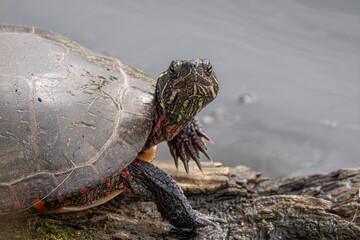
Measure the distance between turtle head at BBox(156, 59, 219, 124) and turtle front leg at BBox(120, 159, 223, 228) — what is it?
444 millimetres

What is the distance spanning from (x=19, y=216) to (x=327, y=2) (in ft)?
17.4

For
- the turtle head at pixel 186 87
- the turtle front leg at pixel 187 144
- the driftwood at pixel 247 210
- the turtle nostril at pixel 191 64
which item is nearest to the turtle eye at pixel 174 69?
the turtle head at pixel 186 87

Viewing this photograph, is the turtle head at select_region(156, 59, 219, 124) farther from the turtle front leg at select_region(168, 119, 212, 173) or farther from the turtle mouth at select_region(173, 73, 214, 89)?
the turtle front leg at select_region(168, 119, 212, 173)

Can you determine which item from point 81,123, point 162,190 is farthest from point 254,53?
point 81,123

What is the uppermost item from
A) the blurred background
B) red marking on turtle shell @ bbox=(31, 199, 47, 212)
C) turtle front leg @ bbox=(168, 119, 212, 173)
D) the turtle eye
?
the blurred background

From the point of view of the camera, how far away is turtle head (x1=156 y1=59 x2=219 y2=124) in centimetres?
260

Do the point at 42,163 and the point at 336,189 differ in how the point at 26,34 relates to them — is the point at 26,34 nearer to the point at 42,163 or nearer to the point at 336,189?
the point at 42,163

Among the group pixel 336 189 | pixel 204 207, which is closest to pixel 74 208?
pixel 204 207

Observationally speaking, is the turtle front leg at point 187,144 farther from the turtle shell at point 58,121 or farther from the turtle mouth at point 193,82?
the turtle mouth at point 193,82

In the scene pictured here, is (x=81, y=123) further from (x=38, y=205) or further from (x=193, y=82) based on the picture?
(x=193, y=82)

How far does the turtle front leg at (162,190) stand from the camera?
2.84m

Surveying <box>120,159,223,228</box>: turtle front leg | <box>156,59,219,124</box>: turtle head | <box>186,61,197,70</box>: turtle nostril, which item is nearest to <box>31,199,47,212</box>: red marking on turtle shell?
<box>120,159,223,228</box>: turtle front leg

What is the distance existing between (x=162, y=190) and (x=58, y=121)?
2.95ft

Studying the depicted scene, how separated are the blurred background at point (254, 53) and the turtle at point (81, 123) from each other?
2218mm
